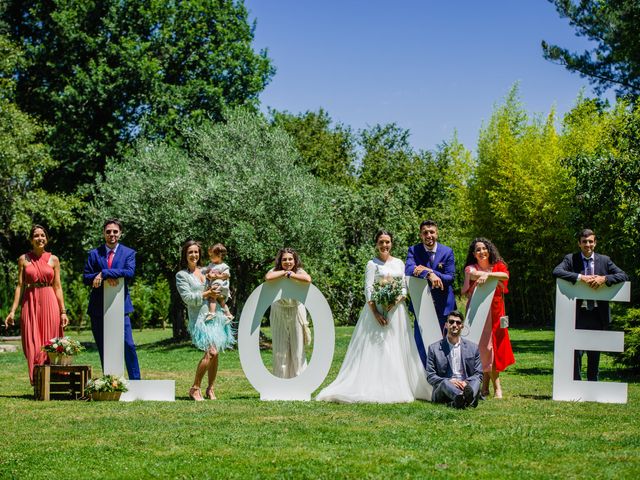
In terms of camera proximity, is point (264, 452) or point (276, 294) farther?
point (276, 294)

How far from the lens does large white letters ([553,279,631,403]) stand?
10930 mm

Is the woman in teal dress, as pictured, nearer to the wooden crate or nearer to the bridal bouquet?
the wooden crate

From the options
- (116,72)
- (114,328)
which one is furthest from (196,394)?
(116,72)

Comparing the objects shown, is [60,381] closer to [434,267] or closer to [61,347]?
[61,347]

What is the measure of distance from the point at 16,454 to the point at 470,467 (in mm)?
3859

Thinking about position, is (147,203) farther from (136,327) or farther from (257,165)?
(136,327)

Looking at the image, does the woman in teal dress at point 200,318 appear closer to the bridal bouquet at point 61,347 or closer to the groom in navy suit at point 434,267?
the bridal bouquet at point 61,347

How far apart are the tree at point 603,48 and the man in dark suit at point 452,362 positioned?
14.0 m

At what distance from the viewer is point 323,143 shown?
1826 inches

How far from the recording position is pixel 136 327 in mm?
42594

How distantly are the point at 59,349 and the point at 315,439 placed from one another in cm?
488

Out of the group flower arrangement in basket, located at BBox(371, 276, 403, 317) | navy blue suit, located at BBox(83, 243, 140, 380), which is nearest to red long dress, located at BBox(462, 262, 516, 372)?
flower arrangement in basket, located at BBox(371, 276, 403, 317)

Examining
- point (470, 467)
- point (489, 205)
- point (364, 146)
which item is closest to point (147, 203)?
point (489, 205)

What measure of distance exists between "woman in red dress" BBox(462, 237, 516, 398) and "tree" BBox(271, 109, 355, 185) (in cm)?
3252
